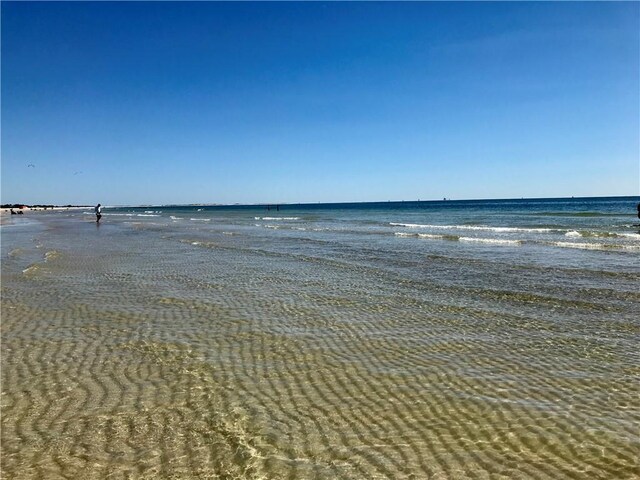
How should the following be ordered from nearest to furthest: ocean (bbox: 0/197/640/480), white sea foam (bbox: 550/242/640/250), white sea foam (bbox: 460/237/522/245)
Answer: ocean (bbox: 0/197/640/480)
white sea foam (bbox: 550/242/640/250)
white sea foam (bbox: 460/237/522/245)

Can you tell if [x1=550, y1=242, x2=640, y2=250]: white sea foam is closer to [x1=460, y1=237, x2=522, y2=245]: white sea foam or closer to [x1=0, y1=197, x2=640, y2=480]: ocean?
[x1=460, y1=237, x2=522, y2=245]: white sea foam

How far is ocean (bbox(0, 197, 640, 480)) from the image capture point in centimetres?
495

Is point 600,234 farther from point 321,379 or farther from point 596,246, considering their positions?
point 321,379

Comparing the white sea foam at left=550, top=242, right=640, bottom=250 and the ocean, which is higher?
the white sea foam at left=550, top=242, right=640, bottom=250

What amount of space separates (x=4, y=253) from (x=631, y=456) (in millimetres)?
28905

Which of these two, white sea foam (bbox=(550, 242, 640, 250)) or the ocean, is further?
white sea foam (bbox=(550, 242, 640, 250))

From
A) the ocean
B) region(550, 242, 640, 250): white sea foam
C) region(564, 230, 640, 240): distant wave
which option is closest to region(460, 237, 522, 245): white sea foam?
region(550, 242, 640, 250): white sea foam

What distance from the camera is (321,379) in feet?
23.4

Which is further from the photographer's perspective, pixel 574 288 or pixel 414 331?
pixel 574 288

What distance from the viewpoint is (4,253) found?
2508cm

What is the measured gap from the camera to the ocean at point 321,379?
4.95 metres

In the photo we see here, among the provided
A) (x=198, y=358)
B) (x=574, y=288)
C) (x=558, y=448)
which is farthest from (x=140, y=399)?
(x=574, y=288)

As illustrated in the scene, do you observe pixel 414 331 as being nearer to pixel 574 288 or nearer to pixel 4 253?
pixel 574 288

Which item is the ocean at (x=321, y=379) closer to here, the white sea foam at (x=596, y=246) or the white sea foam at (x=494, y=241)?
the white sea foam at (x=596, y=246)
